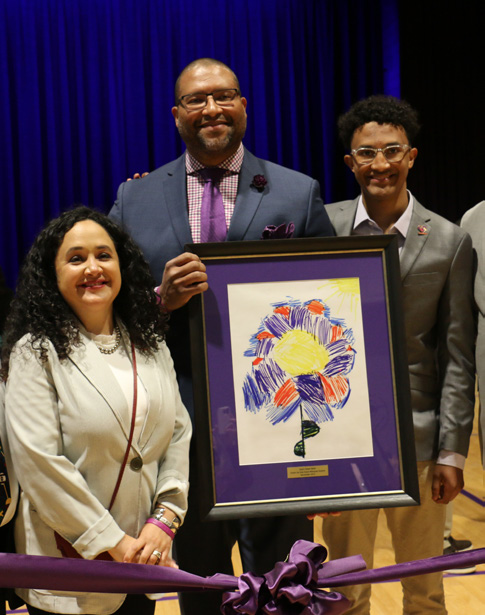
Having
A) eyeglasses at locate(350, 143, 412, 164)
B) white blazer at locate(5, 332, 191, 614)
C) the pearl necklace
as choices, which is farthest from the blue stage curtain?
white blazer at locate(5, 332, 191, 614)

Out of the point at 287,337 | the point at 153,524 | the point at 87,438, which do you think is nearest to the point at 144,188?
the point at 287,337

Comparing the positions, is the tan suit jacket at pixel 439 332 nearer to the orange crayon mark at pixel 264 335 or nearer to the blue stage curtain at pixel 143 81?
the orange crayon mark at pixel 264 335

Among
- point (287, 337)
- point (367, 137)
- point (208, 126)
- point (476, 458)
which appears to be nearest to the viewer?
point (287, 337)

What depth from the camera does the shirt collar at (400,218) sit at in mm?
2338


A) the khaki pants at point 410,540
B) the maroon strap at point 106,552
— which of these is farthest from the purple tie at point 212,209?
the khaki pants at point 410,540

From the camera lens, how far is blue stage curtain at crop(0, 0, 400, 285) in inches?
255

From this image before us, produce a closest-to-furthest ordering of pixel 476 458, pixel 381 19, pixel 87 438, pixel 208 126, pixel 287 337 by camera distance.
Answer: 1. pixel 87 438
2. pixel 287 337
3. pixel 208 126
4. pixel 476 458
5. pixel 381 19

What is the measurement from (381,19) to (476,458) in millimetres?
4154

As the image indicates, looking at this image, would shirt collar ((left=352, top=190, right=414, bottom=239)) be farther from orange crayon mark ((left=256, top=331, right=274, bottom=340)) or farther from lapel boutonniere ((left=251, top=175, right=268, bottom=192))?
orange crayon mark ((left=256, top=331, right=274, bottom=340))

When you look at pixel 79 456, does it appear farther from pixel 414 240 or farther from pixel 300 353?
pixel 414 240

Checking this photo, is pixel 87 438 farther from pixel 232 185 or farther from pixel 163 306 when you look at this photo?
pixel 232 185

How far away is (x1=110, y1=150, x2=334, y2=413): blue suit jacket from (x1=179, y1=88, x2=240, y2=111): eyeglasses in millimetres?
191

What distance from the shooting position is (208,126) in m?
2.16

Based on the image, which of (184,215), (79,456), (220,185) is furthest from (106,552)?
(220,185)
